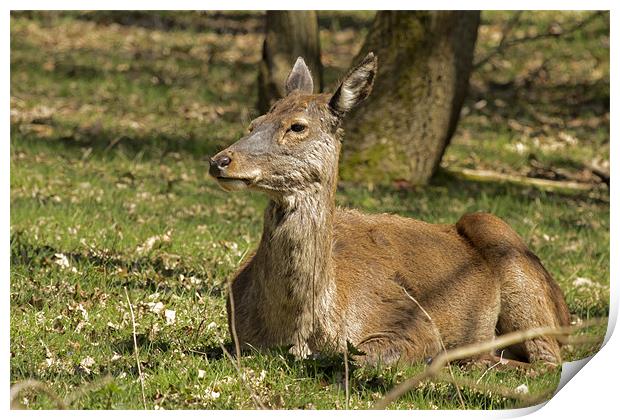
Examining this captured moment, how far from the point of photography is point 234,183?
5984mm

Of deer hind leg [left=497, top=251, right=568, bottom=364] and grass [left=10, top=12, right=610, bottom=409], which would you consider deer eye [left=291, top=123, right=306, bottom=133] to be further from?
deer hind leg [left=497, top=251, right=568, bottom=364]

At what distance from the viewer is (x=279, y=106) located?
646 centimetres

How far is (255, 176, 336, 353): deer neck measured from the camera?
622cm

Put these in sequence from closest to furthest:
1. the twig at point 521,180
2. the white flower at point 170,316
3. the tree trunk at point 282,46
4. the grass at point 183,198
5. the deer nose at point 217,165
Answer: the deer nose at point 217,165
the grass at point 183,198
the white flower at point 170,316
the twig at point 521,180
the tree trunk at point 282,46

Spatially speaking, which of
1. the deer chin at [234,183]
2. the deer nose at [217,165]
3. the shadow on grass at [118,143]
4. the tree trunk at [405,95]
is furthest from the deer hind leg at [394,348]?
the shadow on grass at [118,143]

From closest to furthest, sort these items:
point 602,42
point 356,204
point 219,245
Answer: point 219,245 < point 356,204 < point 602,42

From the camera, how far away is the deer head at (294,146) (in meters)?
6.02

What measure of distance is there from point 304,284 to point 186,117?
33.5 feet

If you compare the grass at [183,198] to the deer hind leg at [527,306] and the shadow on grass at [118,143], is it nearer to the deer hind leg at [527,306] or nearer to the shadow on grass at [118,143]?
the shadow on grass at [118,143]

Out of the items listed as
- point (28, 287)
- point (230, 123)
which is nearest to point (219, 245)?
point (28, 287)

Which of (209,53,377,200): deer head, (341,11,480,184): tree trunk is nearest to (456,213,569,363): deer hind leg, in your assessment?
(209,53,377,200): deer head

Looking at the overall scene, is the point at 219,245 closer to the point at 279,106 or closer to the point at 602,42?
the point at 279,106

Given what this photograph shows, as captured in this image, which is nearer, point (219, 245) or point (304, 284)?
point (304, 284)

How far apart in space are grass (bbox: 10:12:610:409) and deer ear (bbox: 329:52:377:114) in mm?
1425
